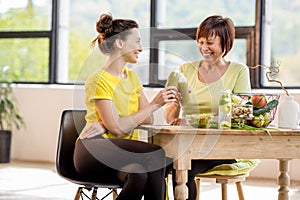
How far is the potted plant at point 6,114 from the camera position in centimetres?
646

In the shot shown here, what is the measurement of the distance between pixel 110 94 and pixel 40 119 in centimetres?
389

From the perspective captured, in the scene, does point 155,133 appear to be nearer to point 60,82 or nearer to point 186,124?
point 186,124

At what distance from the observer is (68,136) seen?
3.18 meters

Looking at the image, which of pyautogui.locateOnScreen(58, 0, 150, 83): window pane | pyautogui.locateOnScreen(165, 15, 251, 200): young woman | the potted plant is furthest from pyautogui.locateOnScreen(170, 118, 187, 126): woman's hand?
the potted plant

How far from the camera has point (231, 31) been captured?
3.22 m

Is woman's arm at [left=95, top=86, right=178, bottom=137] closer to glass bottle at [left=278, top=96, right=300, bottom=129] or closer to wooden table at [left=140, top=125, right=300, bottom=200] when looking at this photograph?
wooden table at [left=140, top=125, right=300, bottom=200]

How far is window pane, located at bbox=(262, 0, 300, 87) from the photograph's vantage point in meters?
5.66

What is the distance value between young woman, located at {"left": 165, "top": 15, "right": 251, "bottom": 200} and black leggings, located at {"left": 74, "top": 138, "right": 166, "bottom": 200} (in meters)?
0.33

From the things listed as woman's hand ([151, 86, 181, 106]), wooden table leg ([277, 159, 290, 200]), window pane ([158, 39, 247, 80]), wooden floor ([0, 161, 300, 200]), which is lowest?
wooden floor ([0, 161, 300, 200])

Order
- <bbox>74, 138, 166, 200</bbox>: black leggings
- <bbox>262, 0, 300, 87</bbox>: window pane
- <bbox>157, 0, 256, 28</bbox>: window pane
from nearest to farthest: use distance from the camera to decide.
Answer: <bbox>74, 138, 166, 200</bbox>: black leggings, <bbox>262, 0, 300, 87</bbox>: window pane, <bbox>157, 0, 256, 28</bbox>: window pane

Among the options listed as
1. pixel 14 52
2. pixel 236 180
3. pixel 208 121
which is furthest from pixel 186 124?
pixel 14 52

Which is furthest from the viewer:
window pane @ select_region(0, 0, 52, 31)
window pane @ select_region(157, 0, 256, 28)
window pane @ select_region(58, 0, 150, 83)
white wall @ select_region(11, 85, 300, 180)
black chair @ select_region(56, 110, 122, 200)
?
window pane @ select_region(0, 0, 52, 31)

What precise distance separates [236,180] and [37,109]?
387 cm

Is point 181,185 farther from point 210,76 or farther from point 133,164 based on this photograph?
point 210,76
